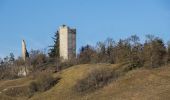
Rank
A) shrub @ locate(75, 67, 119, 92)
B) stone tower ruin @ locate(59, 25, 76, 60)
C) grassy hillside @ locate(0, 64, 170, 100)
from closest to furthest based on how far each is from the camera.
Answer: grassy hillside @ locate(0, 64, 170, 100) < shrub @ locate(75, 67, 119, 92) < stone tower ruin @ locate(59, 25, 76, 60)

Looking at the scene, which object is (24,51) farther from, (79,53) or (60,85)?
(60,85)

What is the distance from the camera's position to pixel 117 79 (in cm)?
5112

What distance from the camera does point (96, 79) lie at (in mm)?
54531

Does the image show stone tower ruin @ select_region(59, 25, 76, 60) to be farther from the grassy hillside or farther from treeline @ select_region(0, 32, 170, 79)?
the grassy hillside

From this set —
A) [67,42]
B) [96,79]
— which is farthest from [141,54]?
[67,42]

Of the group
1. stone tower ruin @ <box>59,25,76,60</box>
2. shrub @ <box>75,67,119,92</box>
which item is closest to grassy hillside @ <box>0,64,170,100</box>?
shrub @ <box>75,67,119,92</box>

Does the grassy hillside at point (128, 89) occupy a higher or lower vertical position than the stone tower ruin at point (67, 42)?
lower

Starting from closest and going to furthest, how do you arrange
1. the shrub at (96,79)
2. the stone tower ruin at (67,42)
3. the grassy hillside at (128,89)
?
the grassy hillside at (128,89)
the shrub at (96,79)
the stone tower ruin at (67,42)

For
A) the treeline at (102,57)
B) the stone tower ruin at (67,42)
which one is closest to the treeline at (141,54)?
the treeline at (102,57)

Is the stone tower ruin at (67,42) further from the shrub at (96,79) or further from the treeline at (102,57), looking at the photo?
the shrub at (96,79)

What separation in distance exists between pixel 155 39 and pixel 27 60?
1485 inches

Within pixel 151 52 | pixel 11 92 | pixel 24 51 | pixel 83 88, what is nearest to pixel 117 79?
pixel 83 88

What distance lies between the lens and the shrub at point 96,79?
5264 centimetres

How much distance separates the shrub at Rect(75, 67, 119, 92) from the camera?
173 ft
